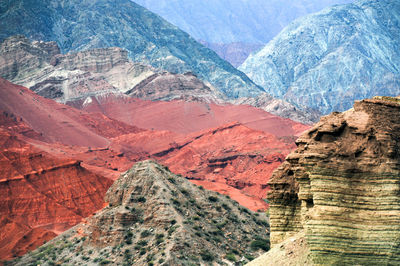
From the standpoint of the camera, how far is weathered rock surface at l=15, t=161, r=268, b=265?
34.2 meters

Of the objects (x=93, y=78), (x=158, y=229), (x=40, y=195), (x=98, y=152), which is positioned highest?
(x=93, y=78)

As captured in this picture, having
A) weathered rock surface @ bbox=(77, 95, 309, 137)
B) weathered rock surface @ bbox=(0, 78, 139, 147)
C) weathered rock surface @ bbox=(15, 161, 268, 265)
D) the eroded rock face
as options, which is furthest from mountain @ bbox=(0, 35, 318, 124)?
the eroded rock face

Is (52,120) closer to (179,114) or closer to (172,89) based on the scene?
(179,114)

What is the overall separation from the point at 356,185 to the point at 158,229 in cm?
2410

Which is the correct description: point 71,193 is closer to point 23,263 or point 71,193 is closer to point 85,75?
point 23,263

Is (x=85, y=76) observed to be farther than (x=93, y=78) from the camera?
No

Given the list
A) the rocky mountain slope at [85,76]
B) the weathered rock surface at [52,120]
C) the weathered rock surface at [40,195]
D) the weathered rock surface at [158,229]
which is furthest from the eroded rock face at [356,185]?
the rocky mountain slope at [85,76]

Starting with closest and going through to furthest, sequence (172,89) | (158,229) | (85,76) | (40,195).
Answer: (158,229), (40,195), (85,76), (172,89)

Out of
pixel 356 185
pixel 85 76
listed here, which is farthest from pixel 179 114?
pixel 356 185

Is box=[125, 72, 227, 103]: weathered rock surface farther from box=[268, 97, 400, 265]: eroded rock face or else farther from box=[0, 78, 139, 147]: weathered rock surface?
box=[268, 97, 400, 265]: eroded rock face

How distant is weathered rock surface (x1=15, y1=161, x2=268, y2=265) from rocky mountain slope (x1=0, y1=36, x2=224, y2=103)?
101286mm

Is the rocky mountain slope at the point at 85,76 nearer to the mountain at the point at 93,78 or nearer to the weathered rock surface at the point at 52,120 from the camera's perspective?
the mountain at the point at 93,78

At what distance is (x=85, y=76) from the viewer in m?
147

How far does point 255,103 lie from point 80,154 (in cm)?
7984
